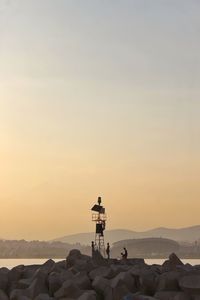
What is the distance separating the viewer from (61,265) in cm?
1644

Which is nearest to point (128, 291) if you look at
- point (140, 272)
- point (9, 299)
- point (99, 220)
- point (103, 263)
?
point (140, 272)

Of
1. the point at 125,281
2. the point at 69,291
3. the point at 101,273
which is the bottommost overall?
the point at 69,291

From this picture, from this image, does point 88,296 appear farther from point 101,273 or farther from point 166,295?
point 101,273

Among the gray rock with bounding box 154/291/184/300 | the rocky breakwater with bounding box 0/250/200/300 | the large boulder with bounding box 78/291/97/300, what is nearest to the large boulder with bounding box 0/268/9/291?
the rocky breakwater with bounding box 0/250/200/300

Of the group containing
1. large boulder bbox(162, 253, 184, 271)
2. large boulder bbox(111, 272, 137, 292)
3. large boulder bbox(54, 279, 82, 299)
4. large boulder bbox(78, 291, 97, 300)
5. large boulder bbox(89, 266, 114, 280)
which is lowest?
large boulder bbox(78, 291, 97, 300)

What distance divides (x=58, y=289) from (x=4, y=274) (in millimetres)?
2544

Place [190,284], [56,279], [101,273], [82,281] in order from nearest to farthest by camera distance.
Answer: [190,284], [82,281], [56,279], [101,273]

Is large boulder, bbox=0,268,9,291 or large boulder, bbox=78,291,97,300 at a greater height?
large boulder, bbox=0,268,9,291

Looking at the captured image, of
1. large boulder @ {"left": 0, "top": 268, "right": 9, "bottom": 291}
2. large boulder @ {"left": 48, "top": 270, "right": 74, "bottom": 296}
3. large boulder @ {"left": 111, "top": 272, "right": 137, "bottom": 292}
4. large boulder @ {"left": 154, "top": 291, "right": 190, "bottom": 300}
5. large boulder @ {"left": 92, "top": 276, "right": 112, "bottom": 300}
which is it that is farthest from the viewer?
large boulder @ {"left": 0, "top": 268, "right": 9, "bottom": 291}

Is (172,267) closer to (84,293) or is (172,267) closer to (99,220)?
(84,293)

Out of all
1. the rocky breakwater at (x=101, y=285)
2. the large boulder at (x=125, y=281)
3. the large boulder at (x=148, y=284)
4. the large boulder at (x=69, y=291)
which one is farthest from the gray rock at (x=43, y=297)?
the large boulder at (x=148, y=284)

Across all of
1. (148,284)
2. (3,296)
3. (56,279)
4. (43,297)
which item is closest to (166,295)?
(148,284)

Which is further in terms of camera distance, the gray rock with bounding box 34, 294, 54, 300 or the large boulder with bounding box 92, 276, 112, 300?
the large boulder with bounding box 92, 276, 112, 300

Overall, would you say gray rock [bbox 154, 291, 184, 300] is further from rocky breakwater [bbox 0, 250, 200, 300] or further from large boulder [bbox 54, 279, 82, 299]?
large boulder [bbox 54, 279, 82, 299]
